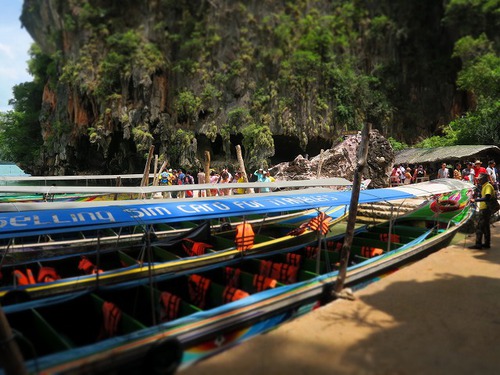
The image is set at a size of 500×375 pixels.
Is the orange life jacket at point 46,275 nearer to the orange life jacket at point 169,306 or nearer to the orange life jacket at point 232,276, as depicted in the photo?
the orange life jacket at point 169,306

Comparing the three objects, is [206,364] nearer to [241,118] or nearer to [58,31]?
[241,118]

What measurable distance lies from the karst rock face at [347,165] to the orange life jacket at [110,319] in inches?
556

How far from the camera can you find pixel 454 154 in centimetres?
1742

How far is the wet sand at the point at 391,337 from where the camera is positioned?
3363mm

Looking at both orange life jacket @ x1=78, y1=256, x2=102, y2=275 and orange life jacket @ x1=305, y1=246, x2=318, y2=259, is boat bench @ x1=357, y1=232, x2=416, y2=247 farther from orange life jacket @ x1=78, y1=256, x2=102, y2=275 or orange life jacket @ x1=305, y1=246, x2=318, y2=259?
orange life jacket @ x1=78, y1=256, x2=102, y2=275

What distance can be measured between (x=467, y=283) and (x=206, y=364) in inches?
178

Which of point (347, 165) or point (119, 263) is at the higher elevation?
point (347, 165)

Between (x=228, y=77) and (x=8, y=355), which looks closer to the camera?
(x=8, y=355)

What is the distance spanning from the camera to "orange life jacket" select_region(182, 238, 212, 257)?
7148mm

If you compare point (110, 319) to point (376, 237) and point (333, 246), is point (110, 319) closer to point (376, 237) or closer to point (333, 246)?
point (333, 246)

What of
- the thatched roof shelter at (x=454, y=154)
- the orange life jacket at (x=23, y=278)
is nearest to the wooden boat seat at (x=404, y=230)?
the orange life jacket at (x=23, y=278)

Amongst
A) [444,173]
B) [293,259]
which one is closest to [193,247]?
[293,259]

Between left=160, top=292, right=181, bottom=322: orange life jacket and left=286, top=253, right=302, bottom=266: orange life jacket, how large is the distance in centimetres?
254

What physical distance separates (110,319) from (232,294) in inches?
59.7
